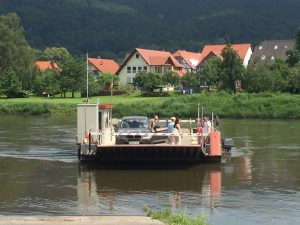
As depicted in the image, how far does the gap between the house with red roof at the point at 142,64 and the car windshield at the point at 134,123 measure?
101 m

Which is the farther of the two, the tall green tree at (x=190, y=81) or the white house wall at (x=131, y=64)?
the white house wall at (x=131, y=64)

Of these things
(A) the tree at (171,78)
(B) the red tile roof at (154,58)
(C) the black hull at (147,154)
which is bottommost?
(C) the black hull at (147,154)

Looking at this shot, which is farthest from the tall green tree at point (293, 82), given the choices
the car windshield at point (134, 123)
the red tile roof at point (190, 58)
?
the red tile roof at point (190, 58)

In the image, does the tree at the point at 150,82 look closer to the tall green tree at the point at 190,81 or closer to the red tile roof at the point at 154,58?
the tall green tree at the point at 190,81

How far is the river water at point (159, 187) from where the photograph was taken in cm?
1794

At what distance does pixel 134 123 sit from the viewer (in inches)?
1209

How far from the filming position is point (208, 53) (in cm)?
15088

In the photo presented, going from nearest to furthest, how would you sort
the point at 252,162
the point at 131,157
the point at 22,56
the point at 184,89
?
the point at 131,157 < the point at 252,162 < the point at 184,89 < the point at 22,56

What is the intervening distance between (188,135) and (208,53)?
124502mm

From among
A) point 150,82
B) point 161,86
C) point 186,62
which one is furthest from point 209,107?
point 186,62

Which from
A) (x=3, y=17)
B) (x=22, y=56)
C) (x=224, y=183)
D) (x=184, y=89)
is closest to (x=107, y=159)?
(x=224, y=183)

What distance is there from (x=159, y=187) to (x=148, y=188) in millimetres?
443

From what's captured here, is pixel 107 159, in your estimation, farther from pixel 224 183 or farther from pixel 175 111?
pixel 175 111

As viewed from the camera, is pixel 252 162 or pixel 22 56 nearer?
pixel 252 162
